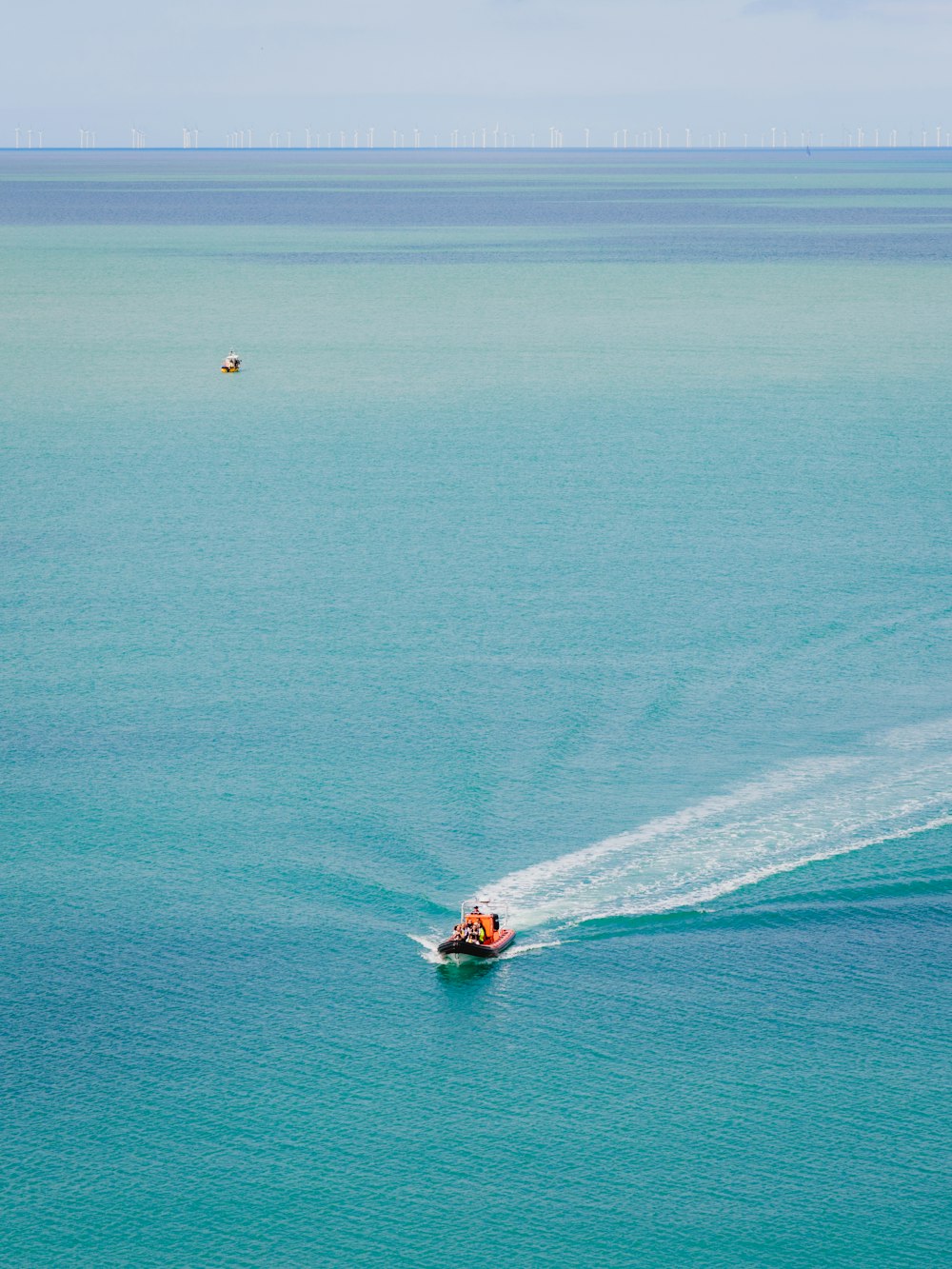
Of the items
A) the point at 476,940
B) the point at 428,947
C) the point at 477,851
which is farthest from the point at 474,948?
the point at 477,851

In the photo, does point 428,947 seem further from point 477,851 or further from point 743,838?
point 743,838

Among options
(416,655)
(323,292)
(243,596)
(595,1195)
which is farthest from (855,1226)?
(323,292)

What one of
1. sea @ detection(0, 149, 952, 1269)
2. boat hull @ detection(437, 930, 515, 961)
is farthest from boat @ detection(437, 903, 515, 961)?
sea @ detection(0, 149, 952, 1269)

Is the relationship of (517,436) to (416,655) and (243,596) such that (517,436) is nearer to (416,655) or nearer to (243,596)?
(243,596)

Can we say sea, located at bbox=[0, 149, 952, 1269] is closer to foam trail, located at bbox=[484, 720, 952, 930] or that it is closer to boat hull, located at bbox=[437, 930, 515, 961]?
foam trail, located at bbox=[484, 720, 952, 930]

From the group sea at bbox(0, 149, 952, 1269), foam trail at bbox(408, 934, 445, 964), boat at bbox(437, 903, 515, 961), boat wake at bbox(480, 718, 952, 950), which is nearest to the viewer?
sea at bbox(0, 149, 952, 1269)

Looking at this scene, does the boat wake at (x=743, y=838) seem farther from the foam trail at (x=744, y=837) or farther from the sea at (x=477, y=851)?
the sea at (x=477, y=851)

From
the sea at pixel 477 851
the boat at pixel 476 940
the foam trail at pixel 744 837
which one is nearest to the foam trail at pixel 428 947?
the sea at pixel 477 851
